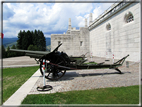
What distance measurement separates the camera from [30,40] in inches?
1476

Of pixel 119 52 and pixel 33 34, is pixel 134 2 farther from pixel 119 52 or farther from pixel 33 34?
pixel 33 34

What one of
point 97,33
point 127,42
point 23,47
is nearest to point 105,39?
point 97,33

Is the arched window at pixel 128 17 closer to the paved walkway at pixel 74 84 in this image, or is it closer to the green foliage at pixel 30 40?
the paved walkway at pixel 74 84

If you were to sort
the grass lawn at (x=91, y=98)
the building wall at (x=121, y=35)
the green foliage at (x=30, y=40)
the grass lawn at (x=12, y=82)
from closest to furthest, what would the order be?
the grass lawn at (x=91, y=98) → the grass lawn at (x=12, y=82) → the building wall at (x=121, y=35) → the green foliage at (x=30, y=40)

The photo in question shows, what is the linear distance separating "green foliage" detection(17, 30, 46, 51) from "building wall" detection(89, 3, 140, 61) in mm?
25531

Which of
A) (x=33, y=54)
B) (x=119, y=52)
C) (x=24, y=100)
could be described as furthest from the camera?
(x=119, y=52)

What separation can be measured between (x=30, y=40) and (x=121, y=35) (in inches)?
1312

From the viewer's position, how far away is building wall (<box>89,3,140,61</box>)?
9.49 meters

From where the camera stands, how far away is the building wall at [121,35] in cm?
949

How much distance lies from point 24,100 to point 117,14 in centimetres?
1310

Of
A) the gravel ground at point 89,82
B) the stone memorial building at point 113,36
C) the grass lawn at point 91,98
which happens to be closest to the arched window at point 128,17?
the stone memorial building at point 113,36

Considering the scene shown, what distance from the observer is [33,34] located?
38469mm

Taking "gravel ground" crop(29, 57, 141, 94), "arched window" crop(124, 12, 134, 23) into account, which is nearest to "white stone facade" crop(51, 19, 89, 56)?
"arched window" crop(124, 12, 134, 23)

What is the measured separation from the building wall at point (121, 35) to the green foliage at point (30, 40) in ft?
83.8
